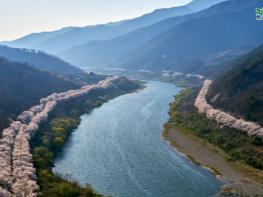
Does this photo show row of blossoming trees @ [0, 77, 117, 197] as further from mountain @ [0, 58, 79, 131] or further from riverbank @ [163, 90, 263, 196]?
riverbank @ [163, 90, 263, 196]

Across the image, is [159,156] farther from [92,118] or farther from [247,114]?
[92,118]

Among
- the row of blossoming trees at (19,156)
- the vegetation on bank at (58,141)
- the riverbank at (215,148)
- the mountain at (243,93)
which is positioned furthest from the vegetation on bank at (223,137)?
the row of blossoming trees at (19,156)

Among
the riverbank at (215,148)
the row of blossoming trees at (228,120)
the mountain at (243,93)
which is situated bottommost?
the riverbank at (215,148)

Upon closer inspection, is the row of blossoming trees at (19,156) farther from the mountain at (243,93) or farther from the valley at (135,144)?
the mountain at (243,93)

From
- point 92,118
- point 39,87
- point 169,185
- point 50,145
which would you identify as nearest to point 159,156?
point 169,185

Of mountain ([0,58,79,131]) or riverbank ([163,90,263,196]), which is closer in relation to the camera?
riverbank ([163,90,263,196])

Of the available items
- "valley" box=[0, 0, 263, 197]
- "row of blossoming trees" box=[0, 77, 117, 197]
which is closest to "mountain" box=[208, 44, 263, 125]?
"valley" box=[0, 0, 263, 197]

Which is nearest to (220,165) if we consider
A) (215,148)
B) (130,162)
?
(215,148)
